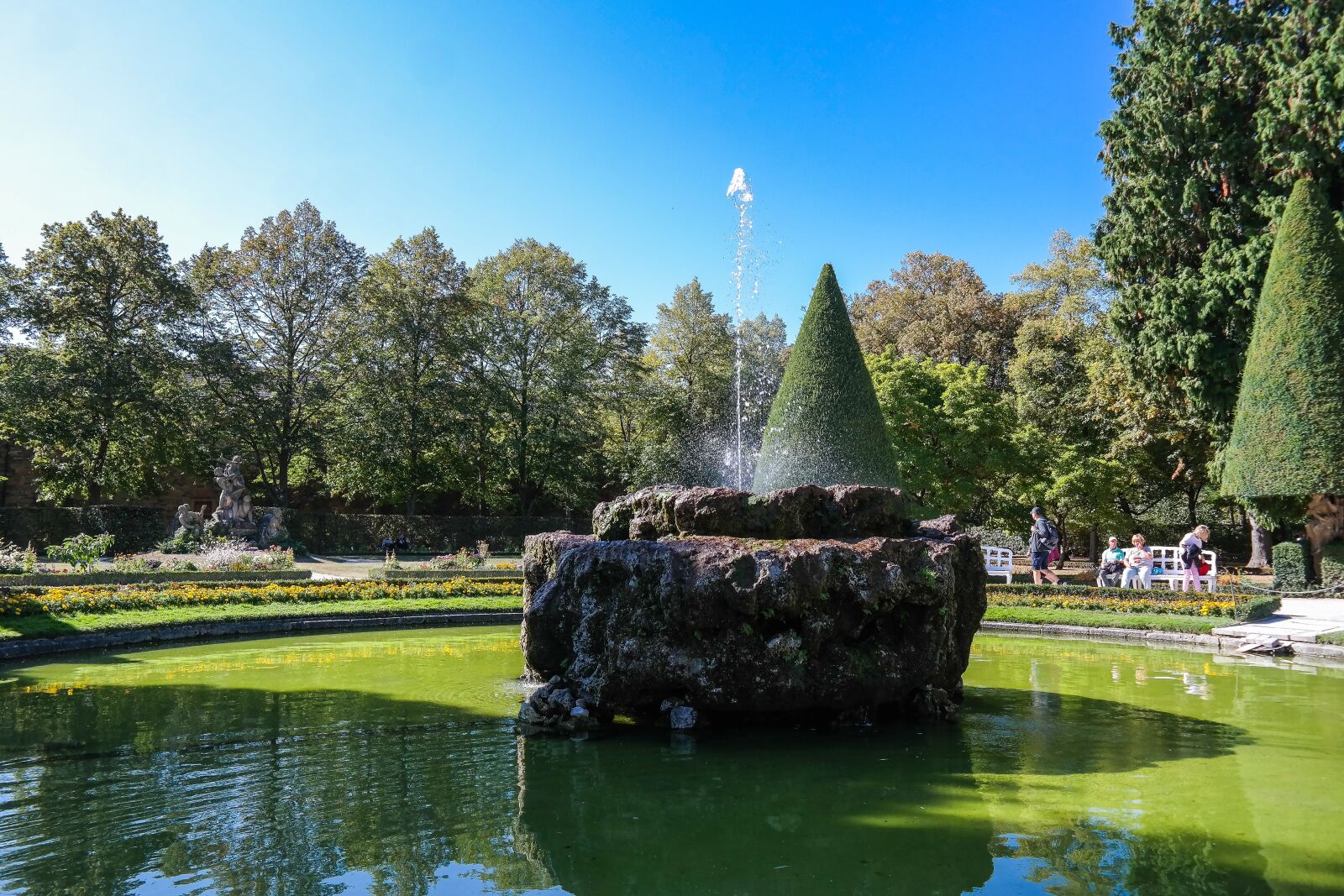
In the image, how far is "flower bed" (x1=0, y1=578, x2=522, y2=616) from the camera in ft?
44.0

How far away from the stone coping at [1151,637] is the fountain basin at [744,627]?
19.6ft

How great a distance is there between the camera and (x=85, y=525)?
30.0 meters

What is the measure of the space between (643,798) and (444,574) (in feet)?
61.6

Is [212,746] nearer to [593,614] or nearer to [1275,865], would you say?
[593,614]

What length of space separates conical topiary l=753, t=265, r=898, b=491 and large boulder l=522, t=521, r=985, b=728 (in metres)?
9.14

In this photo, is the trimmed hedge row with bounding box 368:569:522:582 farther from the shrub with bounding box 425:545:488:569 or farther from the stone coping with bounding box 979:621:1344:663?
the stone coping with bounding box 979:621:1344:663

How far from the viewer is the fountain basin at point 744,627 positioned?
24.2 feet

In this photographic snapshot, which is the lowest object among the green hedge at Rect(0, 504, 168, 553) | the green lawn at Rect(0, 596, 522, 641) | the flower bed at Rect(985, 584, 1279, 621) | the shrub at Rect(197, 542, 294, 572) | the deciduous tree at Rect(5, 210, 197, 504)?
the flower bed at Rect(985, 584, 1279, 621)

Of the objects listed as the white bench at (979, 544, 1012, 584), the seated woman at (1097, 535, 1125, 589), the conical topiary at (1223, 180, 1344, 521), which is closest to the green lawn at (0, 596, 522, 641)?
the white bench at (979, 544, 1012, 584)

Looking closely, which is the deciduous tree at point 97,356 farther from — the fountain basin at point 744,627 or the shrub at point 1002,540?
the shrub at point 1002,540

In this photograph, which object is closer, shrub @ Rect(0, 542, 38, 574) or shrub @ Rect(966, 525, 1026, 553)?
shrub @ Rect(0, 542, 38, 574)

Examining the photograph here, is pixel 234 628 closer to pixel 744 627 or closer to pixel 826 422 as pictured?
pixel 744 627

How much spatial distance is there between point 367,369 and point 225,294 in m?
6.84

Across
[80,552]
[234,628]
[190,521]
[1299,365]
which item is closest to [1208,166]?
[1299,365]
